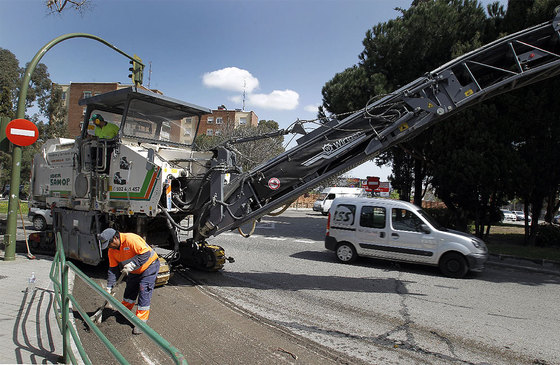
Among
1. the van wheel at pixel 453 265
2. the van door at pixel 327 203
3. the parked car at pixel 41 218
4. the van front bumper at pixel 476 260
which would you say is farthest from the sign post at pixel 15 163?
the van door at pixel 327 203

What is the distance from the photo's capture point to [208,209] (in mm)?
6691

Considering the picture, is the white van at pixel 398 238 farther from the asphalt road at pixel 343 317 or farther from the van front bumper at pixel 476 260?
the asphalt road at pixel 343 317

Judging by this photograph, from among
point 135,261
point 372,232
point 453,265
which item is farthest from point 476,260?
point 135,261

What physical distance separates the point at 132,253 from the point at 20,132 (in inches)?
179

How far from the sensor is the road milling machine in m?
6.25

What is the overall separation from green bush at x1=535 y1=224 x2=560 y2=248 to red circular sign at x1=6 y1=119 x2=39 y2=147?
16779 mm

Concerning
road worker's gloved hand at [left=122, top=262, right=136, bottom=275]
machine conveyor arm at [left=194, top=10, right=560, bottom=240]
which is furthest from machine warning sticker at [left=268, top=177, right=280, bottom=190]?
road worker's gloved hand at [left=122, top=262, right=136, bottom=275]

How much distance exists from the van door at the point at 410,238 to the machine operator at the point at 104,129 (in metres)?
6.77

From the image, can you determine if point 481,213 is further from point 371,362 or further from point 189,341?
point 189,341

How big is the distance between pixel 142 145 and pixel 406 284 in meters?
6.27

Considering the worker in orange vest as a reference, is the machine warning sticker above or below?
above

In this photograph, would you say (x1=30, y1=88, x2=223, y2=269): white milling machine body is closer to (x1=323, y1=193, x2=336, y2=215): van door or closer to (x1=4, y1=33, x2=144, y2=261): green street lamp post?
(x1=4, y1=33, x2=144, y2=261): green street lamp post

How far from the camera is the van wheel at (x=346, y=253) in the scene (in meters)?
9.48

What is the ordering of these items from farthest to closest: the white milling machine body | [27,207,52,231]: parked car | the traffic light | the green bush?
the green bush, [27,207,52,231]: parked car, the traffic light, the white milling machine body
